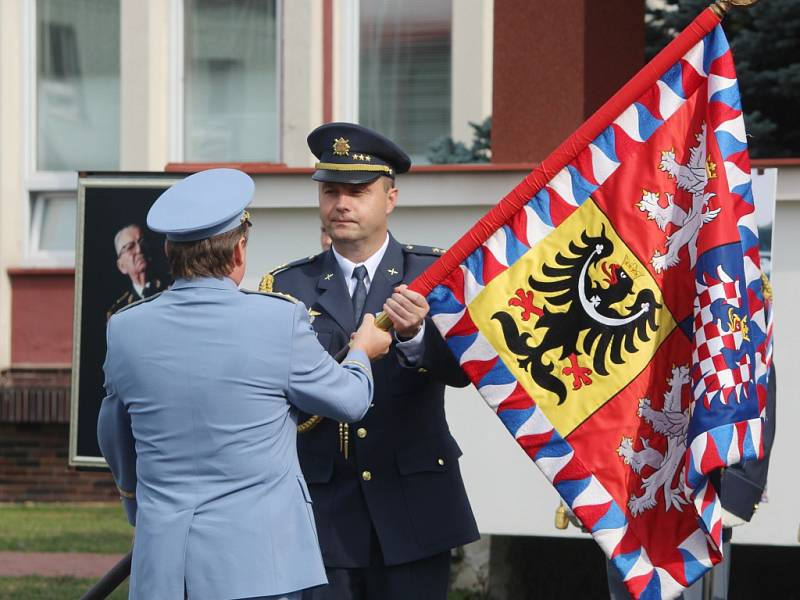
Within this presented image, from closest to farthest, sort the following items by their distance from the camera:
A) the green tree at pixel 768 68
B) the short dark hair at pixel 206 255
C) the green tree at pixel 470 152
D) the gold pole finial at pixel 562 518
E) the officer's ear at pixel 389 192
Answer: the short dark hair at pixel 206 255 < the officer's ear at pixel 389 192 < the gold pole finial at pixel 562 518 < the green tree at pixel 768 68 < the green tree at pixel 470 152

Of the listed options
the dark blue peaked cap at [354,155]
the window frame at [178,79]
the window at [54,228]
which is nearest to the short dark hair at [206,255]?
the dark blue peaked cap at [354,155]

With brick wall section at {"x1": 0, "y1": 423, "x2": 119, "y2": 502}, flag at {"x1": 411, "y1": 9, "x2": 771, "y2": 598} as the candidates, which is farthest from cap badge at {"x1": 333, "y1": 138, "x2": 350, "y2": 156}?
brick wall section at {"x1": 0, "y1": 423, "x2": 119, "y2": 502}

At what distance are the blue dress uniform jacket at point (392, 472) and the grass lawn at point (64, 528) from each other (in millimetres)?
5513

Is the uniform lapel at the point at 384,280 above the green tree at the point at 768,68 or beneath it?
beneath

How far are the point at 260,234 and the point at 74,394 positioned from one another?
1211 mm

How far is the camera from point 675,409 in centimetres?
428

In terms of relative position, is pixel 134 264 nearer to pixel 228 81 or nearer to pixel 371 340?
pixel 371 340

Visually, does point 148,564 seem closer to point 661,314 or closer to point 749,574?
point 661,314

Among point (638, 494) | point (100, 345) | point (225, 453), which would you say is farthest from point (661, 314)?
point (100, 345)

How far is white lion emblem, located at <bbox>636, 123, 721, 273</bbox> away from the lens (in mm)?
4305

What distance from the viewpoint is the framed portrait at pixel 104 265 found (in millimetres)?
6980

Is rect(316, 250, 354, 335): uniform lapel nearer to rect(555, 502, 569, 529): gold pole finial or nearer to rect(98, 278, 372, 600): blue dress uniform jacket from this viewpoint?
rect(98, 278, 372, 600): blue dress uniform jacket

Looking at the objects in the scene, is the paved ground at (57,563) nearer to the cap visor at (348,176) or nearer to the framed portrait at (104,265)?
the framed portrait at (104,265)

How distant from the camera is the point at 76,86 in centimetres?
1389
